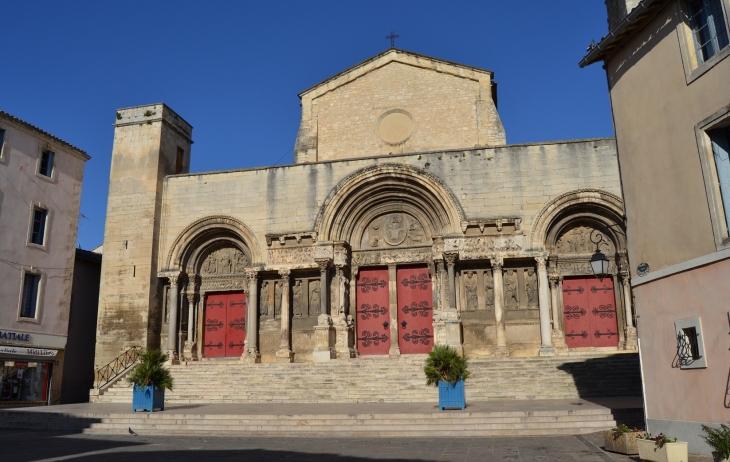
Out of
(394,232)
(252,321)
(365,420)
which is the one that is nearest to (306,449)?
(365,420)

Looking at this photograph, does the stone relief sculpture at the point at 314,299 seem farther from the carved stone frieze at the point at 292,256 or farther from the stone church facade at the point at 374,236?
the carved stone frieze at the point at 292,256

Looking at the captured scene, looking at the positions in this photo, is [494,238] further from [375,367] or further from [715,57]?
[715,57]

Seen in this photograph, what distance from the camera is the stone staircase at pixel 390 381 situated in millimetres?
14297

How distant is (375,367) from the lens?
1603 centimetres

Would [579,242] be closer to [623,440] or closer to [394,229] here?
[394,229]

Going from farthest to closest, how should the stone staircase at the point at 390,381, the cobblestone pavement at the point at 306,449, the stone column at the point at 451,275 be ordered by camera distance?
the stone column at the point at 451,275 < the stone staircase at the point at 390,381 < the cobblestone pavement at the point at 306,449

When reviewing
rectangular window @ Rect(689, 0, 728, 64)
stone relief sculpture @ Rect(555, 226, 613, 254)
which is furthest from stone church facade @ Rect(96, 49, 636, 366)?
rectangular window @ Rect(689, 0, 728, 64)

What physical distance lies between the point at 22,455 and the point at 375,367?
904 cm

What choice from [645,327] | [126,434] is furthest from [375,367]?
[645,327]

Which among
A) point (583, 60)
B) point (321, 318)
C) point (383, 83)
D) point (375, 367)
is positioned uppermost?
point (383, 83)

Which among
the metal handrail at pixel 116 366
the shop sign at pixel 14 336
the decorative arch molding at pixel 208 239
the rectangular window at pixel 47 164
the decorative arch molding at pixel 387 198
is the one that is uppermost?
the rectangular window at pixel 47 164

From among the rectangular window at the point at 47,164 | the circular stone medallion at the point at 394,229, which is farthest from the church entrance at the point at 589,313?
the rectangular window at the point at 47,164

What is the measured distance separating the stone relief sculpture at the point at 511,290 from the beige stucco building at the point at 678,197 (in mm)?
8825

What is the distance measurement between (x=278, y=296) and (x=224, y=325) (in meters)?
2.19
